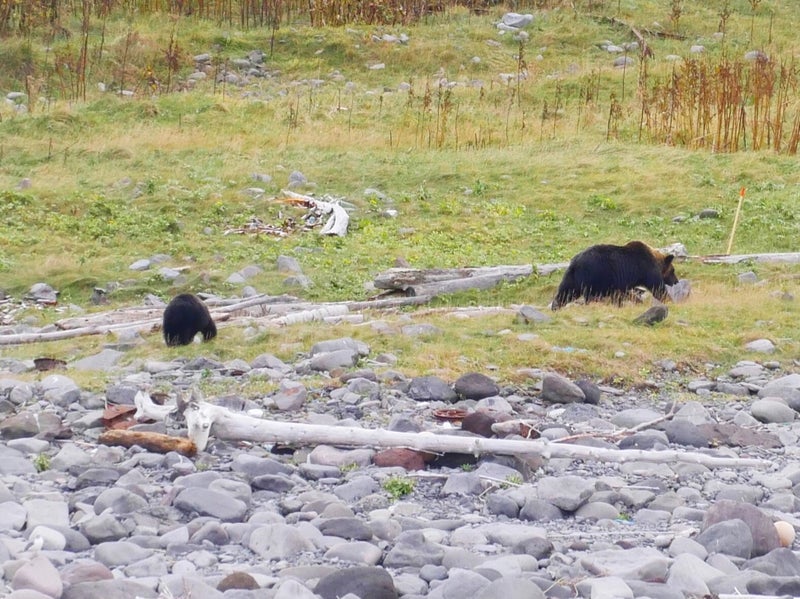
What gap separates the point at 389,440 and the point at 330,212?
29.6 feet

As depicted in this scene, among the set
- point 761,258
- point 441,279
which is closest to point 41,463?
point 441,279

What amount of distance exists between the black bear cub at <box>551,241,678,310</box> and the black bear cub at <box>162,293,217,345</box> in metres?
3.41

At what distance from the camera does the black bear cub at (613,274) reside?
36.4ft

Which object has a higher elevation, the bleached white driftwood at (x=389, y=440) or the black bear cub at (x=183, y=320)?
the bleached white driftwood at (x=389, y=440)

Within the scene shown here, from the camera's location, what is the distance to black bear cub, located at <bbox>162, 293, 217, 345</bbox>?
31.7 ft

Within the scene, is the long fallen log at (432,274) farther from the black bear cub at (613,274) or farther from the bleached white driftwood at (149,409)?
the bleached white driftwood at (149,409)

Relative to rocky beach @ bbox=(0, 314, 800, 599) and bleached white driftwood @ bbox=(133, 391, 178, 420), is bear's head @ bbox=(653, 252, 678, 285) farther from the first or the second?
bleached white driftwood @ bbox=(133, 391, 178, 420)

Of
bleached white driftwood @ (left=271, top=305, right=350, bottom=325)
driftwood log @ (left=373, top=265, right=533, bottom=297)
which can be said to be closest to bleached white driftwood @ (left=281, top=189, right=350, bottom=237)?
driftwood log @ (left=373, top=265, right=533, bottom=297)

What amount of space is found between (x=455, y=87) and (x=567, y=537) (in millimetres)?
18746

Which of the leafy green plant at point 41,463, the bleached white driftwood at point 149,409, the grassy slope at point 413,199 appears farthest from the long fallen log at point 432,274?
the leafy green plant at point 41,463

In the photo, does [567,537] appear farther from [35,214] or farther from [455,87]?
[455,87]

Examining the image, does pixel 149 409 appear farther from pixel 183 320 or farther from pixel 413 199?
pixel 413 199

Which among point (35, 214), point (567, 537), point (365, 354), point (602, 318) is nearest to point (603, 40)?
point (35, 214)

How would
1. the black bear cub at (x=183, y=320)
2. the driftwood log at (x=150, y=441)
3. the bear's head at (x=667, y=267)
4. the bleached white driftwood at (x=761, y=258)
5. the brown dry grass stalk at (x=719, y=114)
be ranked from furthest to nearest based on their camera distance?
the brown dry grass stalk at (x=719, y=114), the bleached white driftwood at (x=761, y=258), the bear's head at (x=667, y=267), the black bear cub at (x=183, y=320), the driftwood log at (x=150, y=441)
